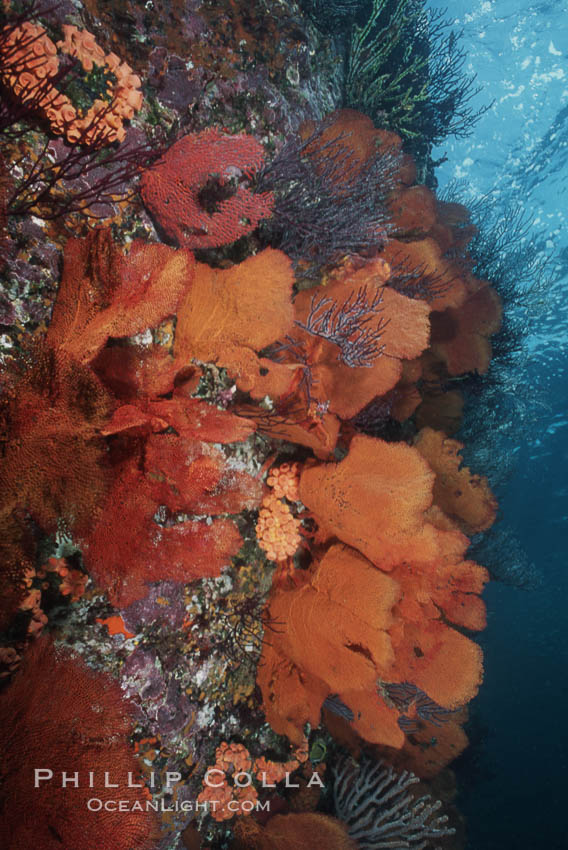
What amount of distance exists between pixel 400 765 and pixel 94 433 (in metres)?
7.09

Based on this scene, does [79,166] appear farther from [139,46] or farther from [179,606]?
[179,606]

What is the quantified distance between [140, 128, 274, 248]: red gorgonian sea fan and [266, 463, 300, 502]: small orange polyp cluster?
5.63 ft

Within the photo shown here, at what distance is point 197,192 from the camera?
2600 millimetres

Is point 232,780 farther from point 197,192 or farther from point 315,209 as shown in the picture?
point 315,209

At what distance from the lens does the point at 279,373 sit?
8.34 feet

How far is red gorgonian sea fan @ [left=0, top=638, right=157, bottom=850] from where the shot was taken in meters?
1.69

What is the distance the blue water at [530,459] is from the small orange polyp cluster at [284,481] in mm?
6092

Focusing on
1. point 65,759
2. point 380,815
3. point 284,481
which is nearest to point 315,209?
point 284,481

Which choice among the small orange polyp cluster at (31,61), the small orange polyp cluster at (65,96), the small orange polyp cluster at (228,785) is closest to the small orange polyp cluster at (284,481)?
the small orange polyp cluster at (228,785)

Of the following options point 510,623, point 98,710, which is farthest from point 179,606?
point 510,623

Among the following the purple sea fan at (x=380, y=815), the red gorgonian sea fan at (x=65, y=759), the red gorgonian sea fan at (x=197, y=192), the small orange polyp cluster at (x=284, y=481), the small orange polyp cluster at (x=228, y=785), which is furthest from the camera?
the purple sea fan at (x=380, y=815)

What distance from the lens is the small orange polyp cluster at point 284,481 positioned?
311 cm

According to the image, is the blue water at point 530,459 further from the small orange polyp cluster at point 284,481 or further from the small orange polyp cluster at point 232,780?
the small orange polyp cluster at point 232,780

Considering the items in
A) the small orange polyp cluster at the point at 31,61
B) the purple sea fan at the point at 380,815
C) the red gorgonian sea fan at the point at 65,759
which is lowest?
the purple sea fan at the point at 380,815
